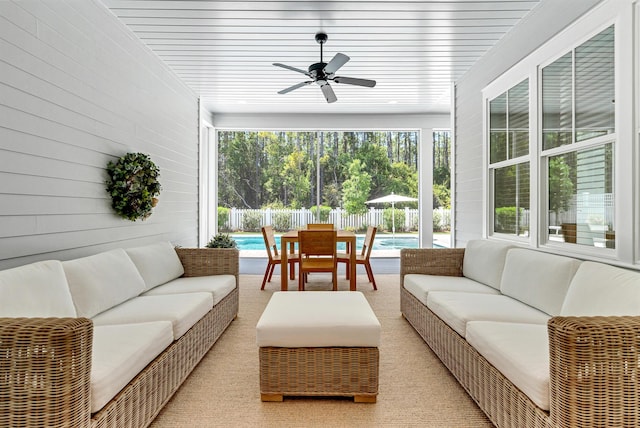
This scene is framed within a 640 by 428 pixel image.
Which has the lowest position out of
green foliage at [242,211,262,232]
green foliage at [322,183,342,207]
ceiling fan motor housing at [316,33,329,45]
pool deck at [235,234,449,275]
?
pool deck at [235,234,449,275]

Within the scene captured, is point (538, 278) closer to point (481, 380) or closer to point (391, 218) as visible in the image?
point (481, 380)

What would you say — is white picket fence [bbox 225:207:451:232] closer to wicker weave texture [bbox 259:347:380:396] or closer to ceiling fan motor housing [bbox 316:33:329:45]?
ceiling fan motor housing [bbox 316:33:329:45]

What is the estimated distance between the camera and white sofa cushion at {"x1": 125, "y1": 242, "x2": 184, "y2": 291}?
2992mm

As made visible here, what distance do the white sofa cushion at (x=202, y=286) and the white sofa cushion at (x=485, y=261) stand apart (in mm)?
2300

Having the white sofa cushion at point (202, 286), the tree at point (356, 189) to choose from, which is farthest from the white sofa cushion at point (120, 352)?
the tree at point (356, 189)

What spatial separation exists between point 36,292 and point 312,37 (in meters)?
3.29

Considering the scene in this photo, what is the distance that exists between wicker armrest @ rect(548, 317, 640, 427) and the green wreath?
132 inches

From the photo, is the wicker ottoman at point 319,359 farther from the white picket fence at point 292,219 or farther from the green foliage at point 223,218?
the green foliage at point 223,218

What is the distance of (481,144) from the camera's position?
172 inches

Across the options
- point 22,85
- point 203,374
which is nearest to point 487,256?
point 203,374

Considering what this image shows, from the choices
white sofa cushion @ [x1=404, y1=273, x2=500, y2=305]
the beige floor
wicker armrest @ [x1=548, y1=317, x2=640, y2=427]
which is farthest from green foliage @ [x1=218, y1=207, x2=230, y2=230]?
wicker armrest @ [x1=548, y1=317, x2=640, y2=427]

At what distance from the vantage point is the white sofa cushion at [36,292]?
1.66 metres

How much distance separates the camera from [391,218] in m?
7.48

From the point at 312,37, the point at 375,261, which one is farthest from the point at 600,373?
the point at 375,261
